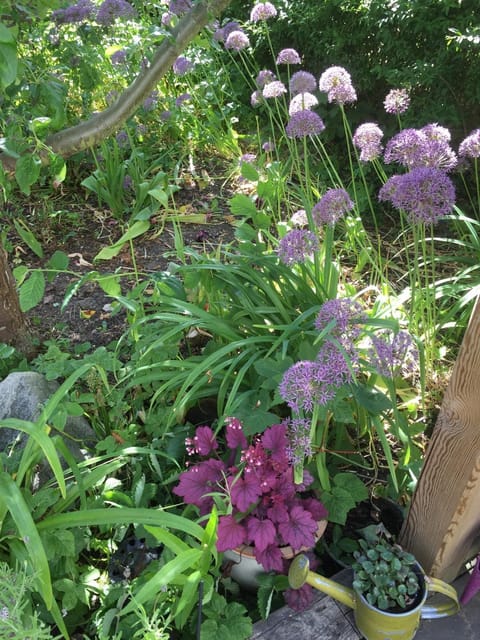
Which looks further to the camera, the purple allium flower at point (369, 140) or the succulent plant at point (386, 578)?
the purple allium flower at point (369, 140)

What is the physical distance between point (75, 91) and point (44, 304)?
5.44 ft

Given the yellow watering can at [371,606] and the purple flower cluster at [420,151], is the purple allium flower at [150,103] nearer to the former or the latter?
the purple flower cluster at [420,151]

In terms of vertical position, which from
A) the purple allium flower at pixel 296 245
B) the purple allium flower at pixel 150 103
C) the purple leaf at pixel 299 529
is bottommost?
the purple leaf at pixel 299 529

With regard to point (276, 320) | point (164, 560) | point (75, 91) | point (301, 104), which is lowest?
point (164, 560)

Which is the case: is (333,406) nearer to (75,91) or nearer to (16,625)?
(16,625)

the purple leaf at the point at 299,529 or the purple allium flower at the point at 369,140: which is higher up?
the purple allium flower at the point at 369,140

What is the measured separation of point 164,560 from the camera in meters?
1.33

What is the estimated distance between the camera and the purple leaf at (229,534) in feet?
4.19

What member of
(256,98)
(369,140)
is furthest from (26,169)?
(256,98)

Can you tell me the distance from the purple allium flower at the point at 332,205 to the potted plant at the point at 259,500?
0.66 m

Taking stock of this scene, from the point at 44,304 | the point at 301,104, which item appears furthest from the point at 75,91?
the point at 301,104

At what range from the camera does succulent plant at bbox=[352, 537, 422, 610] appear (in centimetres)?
128

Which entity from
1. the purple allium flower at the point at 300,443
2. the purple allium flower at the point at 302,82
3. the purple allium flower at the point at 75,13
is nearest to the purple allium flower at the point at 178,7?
the purple allium flower at the point at 75,13

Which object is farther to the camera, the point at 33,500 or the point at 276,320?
the point at 276,320
